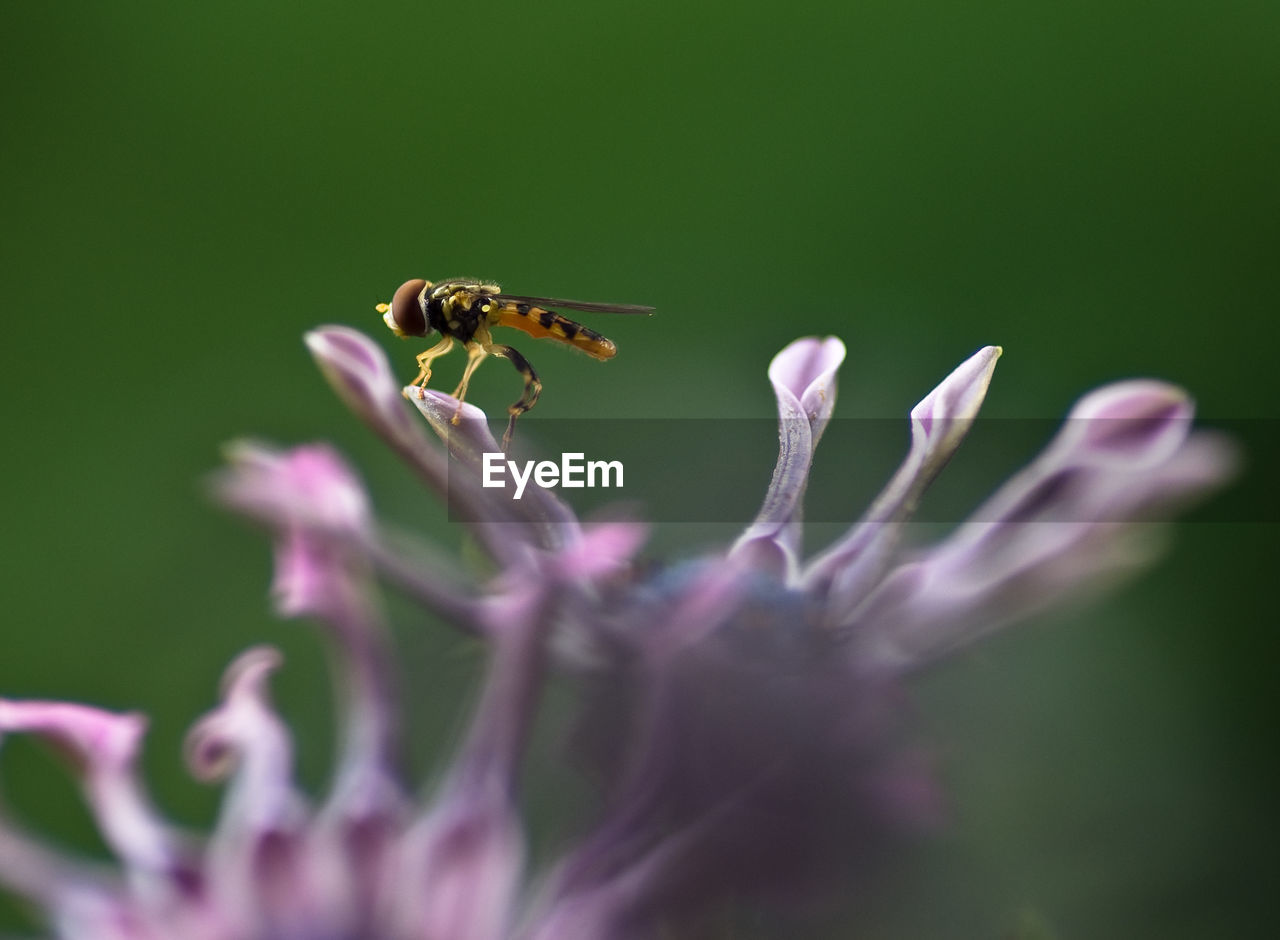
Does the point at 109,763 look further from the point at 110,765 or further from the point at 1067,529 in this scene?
the point at 1067,529

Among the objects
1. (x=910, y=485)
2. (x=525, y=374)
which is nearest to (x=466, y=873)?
(x=910, y=485)

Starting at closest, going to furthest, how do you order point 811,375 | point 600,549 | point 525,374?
point 600,549
point 811,375
point 525,374

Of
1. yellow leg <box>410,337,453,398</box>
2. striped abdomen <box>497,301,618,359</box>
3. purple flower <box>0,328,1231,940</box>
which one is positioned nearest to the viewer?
purple flower <box>0,328,1231,940</box>

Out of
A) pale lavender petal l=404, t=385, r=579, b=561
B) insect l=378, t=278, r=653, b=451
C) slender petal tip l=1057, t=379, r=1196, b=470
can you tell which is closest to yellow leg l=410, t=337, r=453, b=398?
insect l=378, t=278, r=653, b=451

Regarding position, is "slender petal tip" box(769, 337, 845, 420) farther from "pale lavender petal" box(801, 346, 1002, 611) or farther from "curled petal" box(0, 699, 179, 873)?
"curled petal" box(0, 699, 179, 873)

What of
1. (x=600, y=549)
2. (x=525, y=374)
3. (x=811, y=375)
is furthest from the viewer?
(x=525, y=374)

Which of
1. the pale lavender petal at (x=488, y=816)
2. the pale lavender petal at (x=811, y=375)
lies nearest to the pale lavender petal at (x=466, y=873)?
the pale lavender petal at (x=488, y=816)

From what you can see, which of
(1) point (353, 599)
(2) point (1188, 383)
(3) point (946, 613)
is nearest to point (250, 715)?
(1) point (353, 599)
